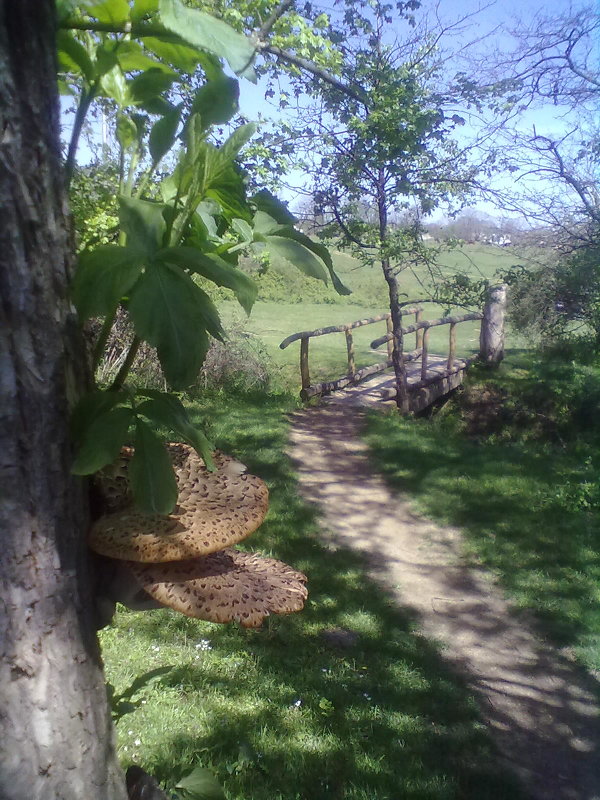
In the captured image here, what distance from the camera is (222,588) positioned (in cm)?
126

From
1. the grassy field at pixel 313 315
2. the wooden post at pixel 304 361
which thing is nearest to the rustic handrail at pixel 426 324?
the grassy field at pixel 313 315

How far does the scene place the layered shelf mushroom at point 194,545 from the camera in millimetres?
1108

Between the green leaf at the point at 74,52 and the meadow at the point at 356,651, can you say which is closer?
the green leaf at the point at 74,52

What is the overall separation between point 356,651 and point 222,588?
11.1 ft

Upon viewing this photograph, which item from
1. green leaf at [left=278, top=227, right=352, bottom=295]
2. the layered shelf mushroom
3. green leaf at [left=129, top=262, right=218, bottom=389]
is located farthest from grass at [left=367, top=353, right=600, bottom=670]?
green leaf at [left=129, top=262, right=218, bottom=389]

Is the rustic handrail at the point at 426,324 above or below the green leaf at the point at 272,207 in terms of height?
below

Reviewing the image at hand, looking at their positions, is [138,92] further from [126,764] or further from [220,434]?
[220,434]

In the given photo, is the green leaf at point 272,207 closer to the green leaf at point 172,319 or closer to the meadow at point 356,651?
the green leaf at point 172,319

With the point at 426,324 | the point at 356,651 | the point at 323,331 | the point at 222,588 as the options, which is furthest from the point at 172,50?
the point at 426,324

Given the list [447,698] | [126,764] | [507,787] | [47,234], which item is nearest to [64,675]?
[47,234]

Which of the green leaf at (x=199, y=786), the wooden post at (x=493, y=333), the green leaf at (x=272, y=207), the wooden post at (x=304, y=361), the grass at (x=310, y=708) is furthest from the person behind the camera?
the wooden post at (x=493, y=333)

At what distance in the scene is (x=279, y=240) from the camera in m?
1.20

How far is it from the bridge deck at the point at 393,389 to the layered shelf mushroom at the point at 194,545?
382 inches

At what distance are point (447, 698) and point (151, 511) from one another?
358 centimetres
